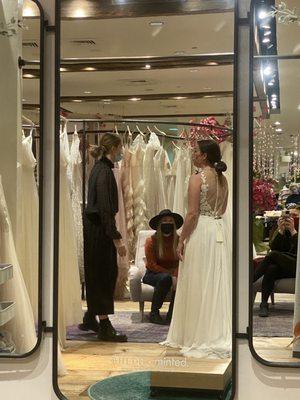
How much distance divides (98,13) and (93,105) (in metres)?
0.43

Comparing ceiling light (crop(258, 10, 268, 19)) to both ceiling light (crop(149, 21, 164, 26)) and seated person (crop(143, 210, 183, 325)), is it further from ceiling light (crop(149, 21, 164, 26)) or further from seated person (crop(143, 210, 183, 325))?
seated person (crop(143, 210, 183, 325))

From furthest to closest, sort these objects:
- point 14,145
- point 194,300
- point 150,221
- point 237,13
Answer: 1. point 150,221
2. point 194,300
3. point 14,145
4. point 237,13

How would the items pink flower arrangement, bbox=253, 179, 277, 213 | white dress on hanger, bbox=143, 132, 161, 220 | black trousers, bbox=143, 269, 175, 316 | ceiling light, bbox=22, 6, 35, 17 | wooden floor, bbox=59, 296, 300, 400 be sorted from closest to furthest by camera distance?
pink flower arrangement, bbox=253, 179, 277, 213 → ceiling light, bbox=22, 6, 35, 17 → wooden floor, bbox=59, 296, 300, 400 → black trousers, bbox=143, 269, 175, 316 → white dress on hanger, bbox=143, 132, 161, 220

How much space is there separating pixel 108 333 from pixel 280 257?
0.88m

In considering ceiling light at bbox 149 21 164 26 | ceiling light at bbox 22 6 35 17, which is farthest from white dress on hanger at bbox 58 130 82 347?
ceiling light at bbox 149 21 164 26

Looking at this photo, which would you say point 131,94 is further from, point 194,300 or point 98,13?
point 194,300

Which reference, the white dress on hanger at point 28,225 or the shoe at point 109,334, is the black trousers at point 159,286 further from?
the white dress on hanger at point 28,225

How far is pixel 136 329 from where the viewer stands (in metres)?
2.73

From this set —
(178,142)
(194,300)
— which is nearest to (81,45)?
(178,142)

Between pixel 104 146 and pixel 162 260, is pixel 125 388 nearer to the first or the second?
pixel 162 260

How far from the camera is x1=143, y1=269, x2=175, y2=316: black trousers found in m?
2.76

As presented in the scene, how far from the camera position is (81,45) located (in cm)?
264

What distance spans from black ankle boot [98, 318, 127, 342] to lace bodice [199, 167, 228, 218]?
0.69 metres

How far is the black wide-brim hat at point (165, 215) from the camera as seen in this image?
2.78m
